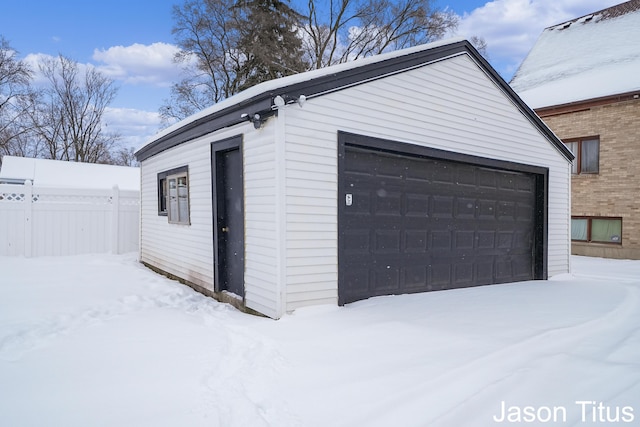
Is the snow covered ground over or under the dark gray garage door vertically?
under

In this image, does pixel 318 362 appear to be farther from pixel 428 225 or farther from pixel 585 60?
pixel 585 60

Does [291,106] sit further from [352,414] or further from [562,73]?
[562,73]

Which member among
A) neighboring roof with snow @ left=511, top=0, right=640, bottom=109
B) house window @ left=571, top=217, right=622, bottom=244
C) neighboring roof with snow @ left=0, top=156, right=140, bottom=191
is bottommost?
house window @ left=571, top=217, right=622, bottom=244

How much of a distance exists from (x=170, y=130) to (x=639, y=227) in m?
13.1

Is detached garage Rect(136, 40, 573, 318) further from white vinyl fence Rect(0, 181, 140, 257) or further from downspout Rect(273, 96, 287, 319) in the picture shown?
white vinyl fence Rect(0, 181, 140, 257)

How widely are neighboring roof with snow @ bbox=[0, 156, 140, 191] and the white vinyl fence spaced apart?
428 inches

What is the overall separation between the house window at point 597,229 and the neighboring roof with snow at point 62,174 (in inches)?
768

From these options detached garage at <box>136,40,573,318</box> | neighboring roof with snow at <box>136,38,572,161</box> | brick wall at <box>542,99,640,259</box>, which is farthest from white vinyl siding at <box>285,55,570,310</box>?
brick wall at <box>542,99,640,259</box>

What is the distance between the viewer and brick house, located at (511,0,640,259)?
12.1 metres

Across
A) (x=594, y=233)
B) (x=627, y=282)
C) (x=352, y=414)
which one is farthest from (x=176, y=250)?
(x=594, y=233)

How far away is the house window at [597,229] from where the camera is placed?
12555 millimetres

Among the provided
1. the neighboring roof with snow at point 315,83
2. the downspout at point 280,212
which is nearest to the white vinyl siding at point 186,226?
the neighboring roof with snow at point 315,83

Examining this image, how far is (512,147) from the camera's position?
315 inches

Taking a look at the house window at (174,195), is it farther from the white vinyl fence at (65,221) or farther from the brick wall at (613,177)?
the brick wall at (613,177)
